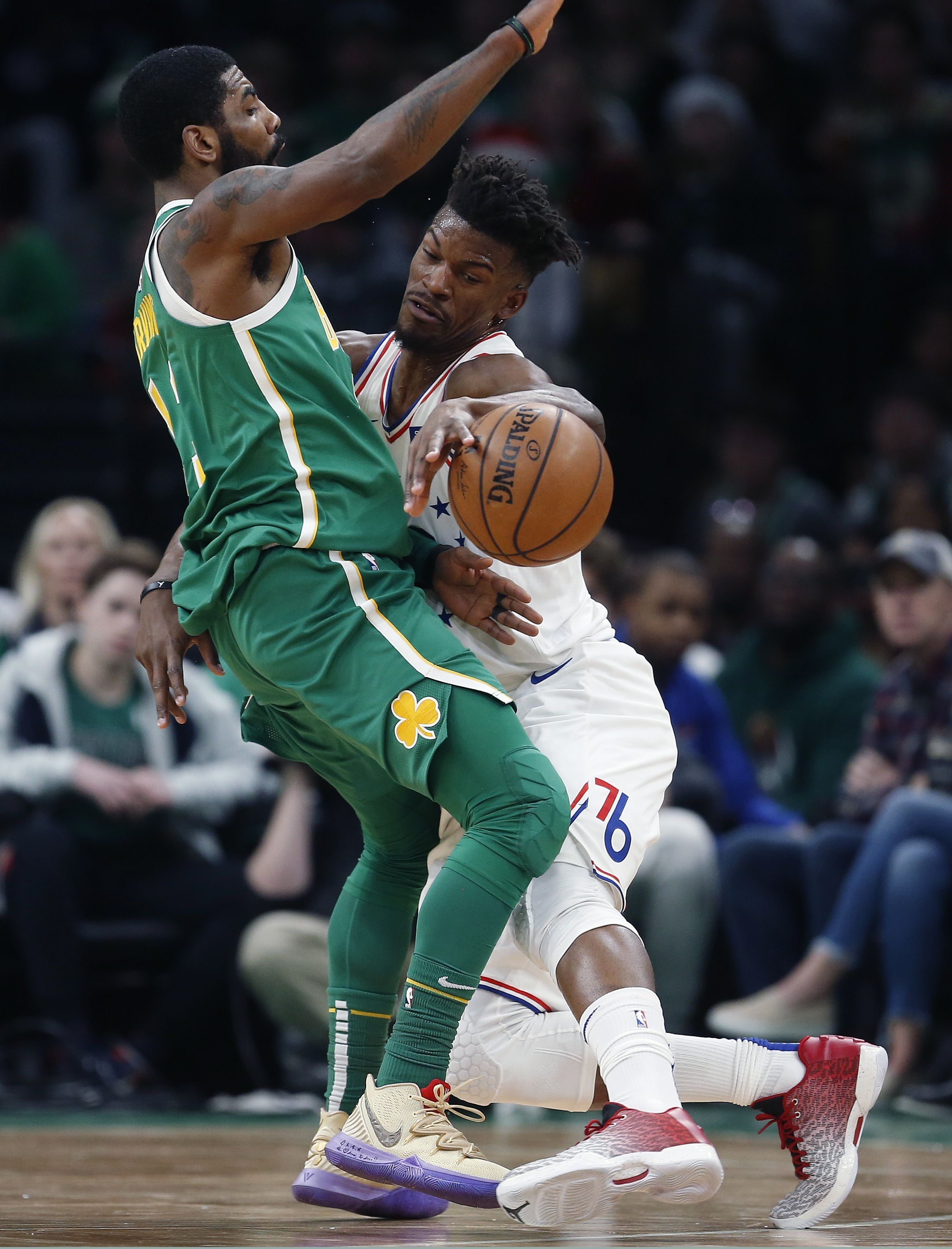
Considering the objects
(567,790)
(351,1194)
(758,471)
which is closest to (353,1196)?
(351,1194)

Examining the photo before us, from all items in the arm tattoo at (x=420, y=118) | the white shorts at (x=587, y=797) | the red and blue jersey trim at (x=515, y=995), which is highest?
the arm tattoo at (x=420, y=118)

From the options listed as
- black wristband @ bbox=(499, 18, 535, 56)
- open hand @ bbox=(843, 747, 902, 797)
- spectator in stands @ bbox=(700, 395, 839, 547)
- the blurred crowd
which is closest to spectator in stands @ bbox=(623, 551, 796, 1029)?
the blurred crowd

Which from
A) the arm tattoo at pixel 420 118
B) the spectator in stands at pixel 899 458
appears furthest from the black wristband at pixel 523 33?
the spectator in stands at pixel 899 458

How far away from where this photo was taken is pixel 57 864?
22.1 ft

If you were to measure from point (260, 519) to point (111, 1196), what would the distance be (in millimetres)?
1597

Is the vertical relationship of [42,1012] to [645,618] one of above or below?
below

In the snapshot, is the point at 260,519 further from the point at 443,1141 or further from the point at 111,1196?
the point at 111,1196

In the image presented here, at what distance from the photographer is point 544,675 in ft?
12.6

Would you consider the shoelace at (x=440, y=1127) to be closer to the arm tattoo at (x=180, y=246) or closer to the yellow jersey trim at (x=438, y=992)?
the yellow jersey trim at (x=438, y=992)

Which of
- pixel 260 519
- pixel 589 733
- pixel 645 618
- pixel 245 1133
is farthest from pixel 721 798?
pixel 260 519

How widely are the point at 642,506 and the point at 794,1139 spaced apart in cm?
689

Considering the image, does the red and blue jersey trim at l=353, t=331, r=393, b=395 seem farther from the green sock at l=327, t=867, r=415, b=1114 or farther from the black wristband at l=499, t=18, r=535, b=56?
the green sock at l=327, t=867, r=415, b=1114

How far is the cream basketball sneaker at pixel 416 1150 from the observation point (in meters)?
3.36

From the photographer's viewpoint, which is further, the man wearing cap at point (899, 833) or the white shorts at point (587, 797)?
the man wearing cap at point (899, 833)
